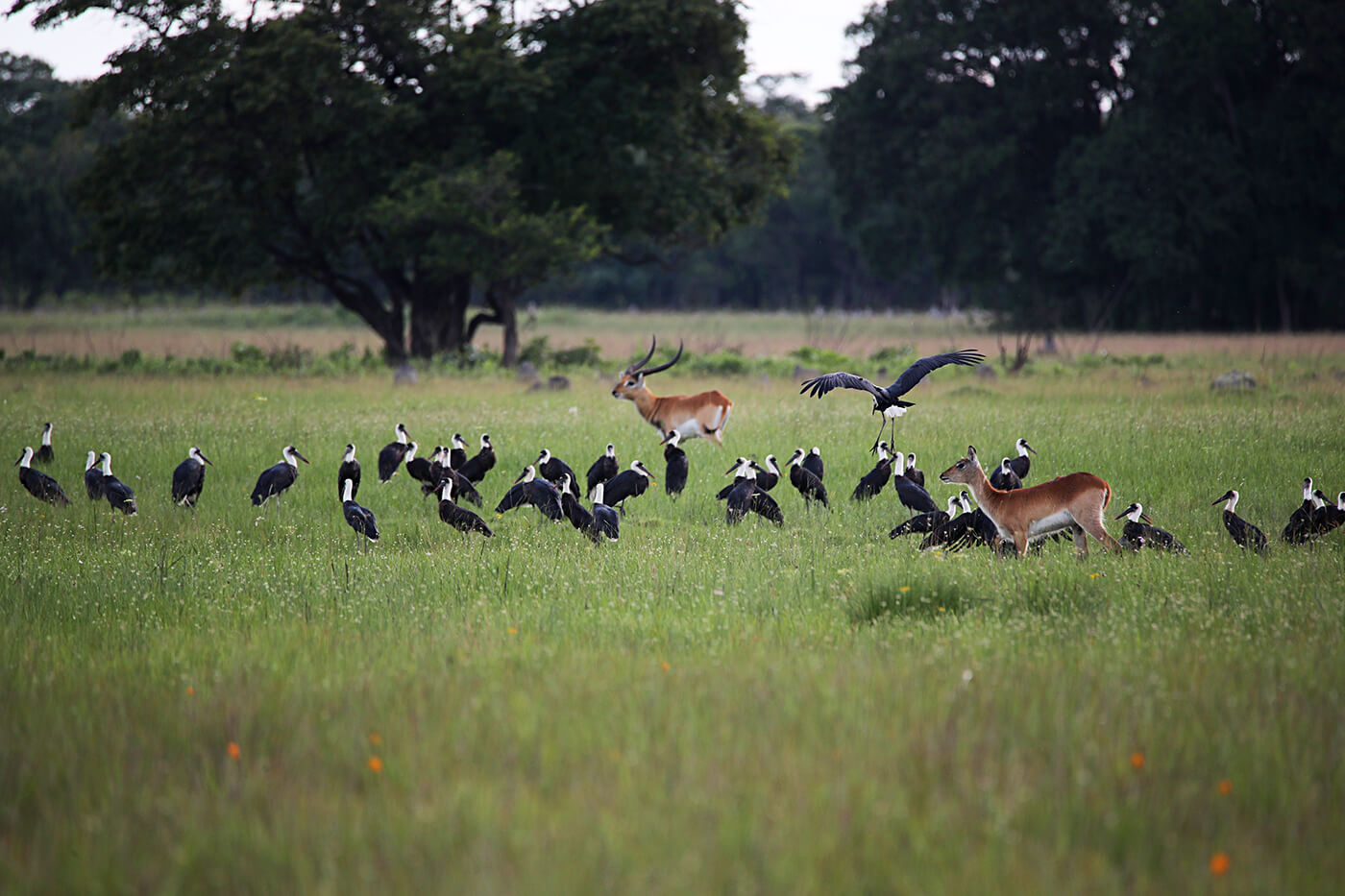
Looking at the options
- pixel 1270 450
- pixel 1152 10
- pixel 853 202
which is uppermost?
pixel 1152 10

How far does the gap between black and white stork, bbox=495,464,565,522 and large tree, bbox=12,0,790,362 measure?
15.4 meters

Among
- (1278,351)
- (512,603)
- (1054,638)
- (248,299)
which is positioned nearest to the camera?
(1054,638)

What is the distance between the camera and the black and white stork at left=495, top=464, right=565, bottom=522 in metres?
10.3

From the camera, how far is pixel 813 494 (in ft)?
36.8

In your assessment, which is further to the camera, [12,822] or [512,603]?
[512,603]

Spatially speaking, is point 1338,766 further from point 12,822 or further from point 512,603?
point 12,822

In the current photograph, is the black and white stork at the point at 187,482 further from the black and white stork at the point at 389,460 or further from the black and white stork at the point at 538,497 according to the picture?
the black and white stork at the point at 538,497

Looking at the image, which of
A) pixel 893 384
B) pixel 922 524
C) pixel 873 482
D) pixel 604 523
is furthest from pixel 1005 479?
Result: pixel 604 523

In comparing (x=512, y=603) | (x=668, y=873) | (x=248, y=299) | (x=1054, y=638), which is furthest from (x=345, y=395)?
(x=248, y=299)

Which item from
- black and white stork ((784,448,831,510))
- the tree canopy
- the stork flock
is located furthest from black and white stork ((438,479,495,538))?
the tree canopy

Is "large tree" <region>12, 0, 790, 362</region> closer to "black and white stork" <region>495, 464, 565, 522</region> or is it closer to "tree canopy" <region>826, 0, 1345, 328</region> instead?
"black and white stork" <region>495, 464, 565, 522</region>

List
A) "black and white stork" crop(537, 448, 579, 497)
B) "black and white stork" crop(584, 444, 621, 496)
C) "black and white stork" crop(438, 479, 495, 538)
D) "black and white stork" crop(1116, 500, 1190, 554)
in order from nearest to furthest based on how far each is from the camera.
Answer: "black and white stork" crop(1116, 500, 1190, 554), "black and white stork" crop(438, 479, 495, 538), "black and white stork" crop(537, 448, 579, 497), "black and white stork" crop(584, 444, 621, 496)

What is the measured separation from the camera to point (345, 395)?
67.1 ft

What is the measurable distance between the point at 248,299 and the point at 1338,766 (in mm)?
83358
